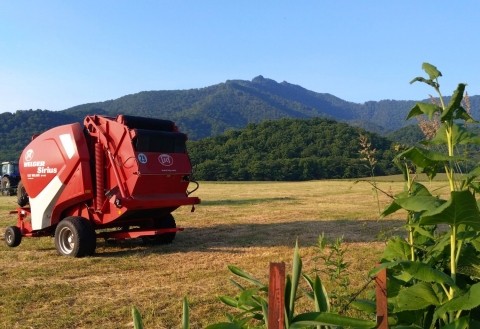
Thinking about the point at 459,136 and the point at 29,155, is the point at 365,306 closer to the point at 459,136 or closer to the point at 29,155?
the point at 459,136

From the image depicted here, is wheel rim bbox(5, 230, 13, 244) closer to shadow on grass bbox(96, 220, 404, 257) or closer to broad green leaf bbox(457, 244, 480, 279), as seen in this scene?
shadow on grass bbox(96, 220, 404, 257)

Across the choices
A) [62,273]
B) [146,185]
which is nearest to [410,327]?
[62,273]

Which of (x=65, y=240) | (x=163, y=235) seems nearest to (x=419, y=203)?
(x=65, y=240)

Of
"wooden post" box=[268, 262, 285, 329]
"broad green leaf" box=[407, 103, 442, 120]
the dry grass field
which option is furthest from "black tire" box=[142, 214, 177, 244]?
"wooden post" box=[268, 262, 285, 329]

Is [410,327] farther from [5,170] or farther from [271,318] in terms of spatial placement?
[5,170]

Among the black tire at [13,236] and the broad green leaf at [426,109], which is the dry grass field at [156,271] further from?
the broad green leaf at [426,109]

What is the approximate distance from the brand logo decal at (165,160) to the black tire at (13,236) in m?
3.08

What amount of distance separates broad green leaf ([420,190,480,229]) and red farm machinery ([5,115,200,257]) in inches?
265

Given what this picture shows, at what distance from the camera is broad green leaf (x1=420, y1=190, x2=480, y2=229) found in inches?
59.7

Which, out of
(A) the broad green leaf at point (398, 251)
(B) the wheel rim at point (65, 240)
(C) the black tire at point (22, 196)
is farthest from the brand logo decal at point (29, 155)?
(A) the broad green leaf at point (398, 251)

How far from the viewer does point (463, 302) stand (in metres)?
1.59

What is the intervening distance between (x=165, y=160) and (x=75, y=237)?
6.22ft

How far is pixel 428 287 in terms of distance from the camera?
5.88 feet

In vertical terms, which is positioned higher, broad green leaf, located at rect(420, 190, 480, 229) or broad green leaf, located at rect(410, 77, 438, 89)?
broad green leaf, located at rect(410, 77, 438, 89)
